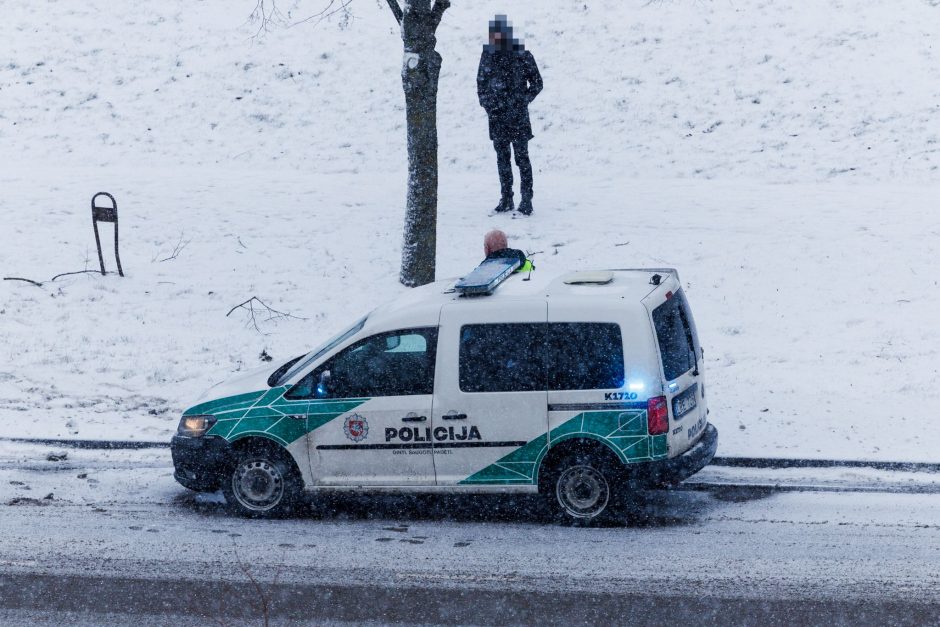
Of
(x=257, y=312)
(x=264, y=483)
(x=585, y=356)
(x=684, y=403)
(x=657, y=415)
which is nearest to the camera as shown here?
(x=657, y=415)

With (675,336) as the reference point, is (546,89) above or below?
above

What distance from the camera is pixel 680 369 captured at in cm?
789

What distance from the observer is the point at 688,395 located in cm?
795

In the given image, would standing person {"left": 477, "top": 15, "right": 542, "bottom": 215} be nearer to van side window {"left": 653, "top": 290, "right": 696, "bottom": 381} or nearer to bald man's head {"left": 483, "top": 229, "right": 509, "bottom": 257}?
bald man's head {"left": 483, "top": 229, "right": 509, "bottom": 257}

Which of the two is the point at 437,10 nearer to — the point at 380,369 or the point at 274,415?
the point at 380,369

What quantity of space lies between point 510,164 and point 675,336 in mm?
6946

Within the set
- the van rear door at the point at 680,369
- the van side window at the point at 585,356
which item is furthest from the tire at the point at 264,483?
the van rear door at the point at 680,369

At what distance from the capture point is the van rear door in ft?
25.1

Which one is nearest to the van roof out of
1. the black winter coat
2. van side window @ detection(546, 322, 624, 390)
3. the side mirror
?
van side window @ detection(546, 322, 624, 390)

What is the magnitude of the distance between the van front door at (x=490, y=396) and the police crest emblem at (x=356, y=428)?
1.68 ft

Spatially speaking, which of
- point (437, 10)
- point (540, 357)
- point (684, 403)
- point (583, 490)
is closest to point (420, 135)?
point (437, 10)

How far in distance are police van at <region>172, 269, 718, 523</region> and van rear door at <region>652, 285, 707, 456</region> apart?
0.02m

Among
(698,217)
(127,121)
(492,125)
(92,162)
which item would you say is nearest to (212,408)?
(492,125)

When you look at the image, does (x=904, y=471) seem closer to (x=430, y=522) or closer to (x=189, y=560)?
(x=430, y=522)
